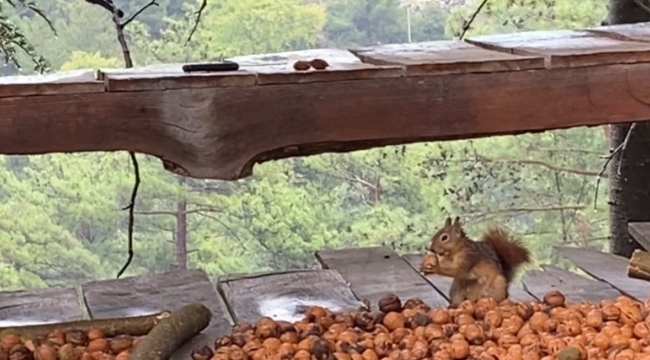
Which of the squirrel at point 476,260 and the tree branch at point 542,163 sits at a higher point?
the squirrel at point 476,260

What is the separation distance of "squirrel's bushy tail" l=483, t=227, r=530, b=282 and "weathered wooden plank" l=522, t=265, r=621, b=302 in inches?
7.7

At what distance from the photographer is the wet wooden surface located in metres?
2.07

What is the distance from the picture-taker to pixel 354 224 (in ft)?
16.5

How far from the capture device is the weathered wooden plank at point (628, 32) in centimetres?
185


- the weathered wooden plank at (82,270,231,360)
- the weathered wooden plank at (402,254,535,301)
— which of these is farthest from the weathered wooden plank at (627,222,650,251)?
the weathered wooden plank at (82,270,231,360)

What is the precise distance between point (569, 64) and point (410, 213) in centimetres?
344

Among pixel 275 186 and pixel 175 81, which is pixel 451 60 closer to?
pixel 175 81

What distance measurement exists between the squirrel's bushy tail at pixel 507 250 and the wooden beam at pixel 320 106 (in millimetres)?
383

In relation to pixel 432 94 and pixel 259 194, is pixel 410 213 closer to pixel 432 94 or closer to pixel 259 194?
pixel 259 194

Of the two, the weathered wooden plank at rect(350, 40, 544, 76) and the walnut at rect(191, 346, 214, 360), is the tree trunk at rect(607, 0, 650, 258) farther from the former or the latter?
the walnut at rect(191, 346, 214, 360)

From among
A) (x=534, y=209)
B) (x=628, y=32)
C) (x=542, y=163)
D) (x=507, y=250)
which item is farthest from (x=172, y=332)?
(x=534, y=209)

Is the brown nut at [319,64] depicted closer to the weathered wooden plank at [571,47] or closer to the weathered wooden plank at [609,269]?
the weathered wooden plank at [571,47]

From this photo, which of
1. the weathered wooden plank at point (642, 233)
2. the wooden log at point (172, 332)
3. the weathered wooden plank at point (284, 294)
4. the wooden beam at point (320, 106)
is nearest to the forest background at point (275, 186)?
the weathered wooden plank at point (642, 233)

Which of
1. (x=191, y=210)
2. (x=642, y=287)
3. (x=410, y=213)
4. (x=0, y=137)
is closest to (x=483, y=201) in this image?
(x=410, y=213)
